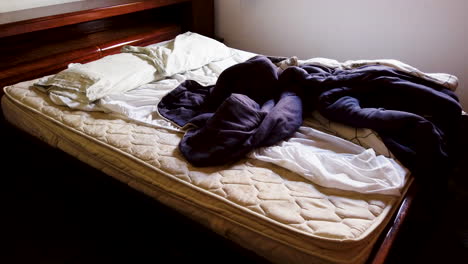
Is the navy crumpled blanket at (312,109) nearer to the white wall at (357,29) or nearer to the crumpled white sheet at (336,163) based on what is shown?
the crumpled white sheet at (336,163)

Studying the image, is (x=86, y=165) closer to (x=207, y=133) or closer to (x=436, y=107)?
(x=207, y=133)

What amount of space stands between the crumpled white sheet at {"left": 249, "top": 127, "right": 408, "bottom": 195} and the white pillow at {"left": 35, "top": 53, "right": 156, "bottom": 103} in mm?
826

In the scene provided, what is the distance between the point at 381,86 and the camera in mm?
1438

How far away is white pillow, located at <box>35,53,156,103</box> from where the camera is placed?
168cm

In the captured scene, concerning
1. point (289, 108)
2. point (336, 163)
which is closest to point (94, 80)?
point (289, 108)

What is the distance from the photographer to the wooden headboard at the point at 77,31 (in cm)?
187

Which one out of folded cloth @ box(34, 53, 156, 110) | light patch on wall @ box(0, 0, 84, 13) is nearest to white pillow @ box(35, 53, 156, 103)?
folded cloth @ box(34, 53, 156, 110)

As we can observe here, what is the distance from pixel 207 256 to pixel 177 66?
113 centimetres

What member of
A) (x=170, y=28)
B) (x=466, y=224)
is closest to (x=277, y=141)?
(x=466, y=224)

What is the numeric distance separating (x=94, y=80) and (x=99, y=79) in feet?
0.08

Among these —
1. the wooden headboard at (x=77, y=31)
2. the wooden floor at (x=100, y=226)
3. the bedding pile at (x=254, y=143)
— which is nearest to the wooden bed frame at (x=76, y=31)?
the wooden headboard at (x=77, y=31)

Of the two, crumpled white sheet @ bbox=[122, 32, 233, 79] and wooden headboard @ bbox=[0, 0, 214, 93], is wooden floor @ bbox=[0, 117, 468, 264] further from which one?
crumpled white sheet @ bbox=[122, 32, 233, 79]

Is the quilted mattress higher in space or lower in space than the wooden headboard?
lower

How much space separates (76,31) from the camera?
2285 mm
